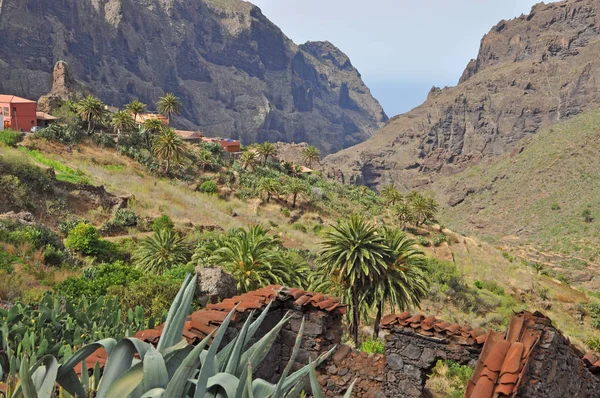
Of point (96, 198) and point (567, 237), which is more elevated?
point (96, 198)

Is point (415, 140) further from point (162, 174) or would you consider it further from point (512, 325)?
point (512, 325)

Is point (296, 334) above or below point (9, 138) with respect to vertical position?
below

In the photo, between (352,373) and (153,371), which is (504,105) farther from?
(153,371)

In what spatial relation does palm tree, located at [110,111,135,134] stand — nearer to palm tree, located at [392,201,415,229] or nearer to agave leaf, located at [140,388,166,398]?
palm tree, located at [392,201,415,229]

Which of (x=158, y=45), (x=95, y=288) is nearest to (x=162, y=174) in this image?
(x=95, y=288)

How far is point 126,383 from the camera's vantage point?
2.12m

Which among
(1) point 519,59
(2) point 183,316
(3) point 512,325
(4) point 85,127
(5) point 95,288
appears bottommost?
(5) point 95,288

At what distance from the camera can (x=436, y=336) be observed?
272 inches

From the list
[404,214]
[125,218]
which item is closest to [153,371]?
[125,218]

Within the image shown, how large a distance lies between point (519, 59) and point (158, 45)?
148 metres

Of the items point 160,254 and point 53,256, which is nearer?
point 53,256

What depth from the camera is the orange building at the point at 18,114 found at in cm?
4622

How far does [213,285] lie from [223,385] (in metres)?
12.8

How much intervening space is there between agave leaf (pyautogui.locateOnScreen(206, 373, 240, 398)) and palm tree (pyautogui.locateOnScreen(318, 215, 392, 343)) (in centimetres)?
1607
